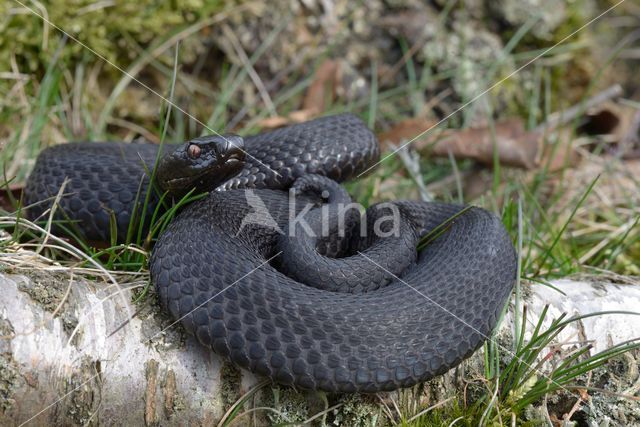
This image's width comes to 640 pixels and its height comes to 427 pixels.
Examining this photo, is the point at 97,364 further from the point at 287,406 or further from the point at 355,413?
the point at 355,413

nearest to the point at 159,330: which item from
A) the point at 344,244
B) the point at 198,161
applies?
the point at 198,161

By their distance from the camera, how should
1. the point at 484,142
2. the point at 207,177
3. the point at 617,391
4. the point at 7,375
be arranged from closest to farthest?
1. the point at 7,375
2. the point at 617,391
3. the point at 207,177
4. the point at 484,142

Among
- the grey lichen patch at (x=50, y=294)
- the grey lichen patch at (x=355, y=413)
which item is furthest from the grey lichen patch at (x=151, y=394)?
the grey lichen patch at (x=355, y=413)

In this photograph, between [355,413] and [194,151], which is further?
[194,151]

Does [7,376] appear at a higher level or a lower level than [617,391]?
higher

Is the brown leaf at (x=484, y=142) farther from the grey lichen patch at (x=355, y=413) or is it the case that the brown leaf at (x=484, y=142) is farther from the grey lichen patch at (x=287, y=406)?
the grey lichen patch at (x=287, y=406)

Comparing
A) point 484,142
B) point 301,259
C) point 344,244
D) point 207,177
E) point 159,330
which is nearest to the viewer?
point 159,330

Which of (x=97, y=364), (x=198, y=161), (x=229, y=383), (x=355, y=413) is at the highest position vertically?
(x=198, y=161)
